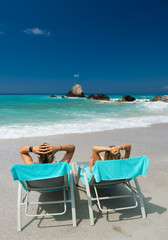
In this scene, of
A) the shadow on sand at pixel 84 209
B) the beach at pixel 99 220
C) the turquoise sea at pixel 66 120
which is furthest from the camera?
the turquoise sea at pixel 66 120

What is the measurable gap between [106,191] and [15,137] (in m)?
5.47

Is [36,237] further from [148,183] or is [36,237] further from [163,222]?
[148,183]

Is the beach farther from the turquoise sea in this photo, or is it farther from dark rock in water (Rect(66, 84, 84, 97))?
dark rock in water (Rect(66, 84, 84, 97))

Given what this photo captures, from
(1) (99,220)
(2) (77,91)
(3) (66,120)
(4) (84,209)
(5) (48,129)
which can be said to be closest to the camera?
(1) (99,220)

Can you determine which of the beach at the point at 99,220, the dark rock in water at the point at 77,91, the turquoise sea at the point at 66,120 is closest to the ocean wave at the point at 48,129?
the turquoise sea at the point at 66,120

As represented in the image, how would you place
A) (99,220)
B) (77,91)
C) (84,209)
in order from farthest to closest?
(77,91)
(84,209)
(99,220)

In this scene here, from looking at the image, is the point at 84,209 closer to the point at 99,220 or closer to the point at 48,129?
the point at 99,220

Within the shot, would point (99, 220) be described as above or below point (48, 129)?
above

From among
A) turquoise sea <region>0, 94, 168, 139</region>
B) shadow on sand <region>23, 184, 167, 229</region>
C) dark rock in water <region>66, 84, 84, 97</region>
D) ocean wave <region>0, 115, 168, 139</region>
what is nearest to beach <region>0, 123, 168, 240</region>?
shadow on sand <region>23, 184, 167, 229</region>

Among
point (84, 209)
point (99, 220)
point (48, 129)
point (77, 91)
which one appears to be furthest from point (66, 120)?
point (77, 91)

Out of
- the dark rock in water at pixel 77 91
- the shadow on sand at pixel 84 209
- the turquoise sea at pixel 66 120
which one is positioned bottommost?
the turquoise sea at pixel 66 120

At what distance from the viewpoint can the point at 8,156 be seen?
18.2ft

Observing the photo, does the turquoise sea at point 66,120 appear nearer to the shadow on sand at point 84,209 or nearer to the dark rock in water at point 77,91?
the shadow on sand at point 84,209

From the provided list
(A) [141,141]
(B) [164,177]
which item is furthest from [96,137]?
(B) [164,177]
